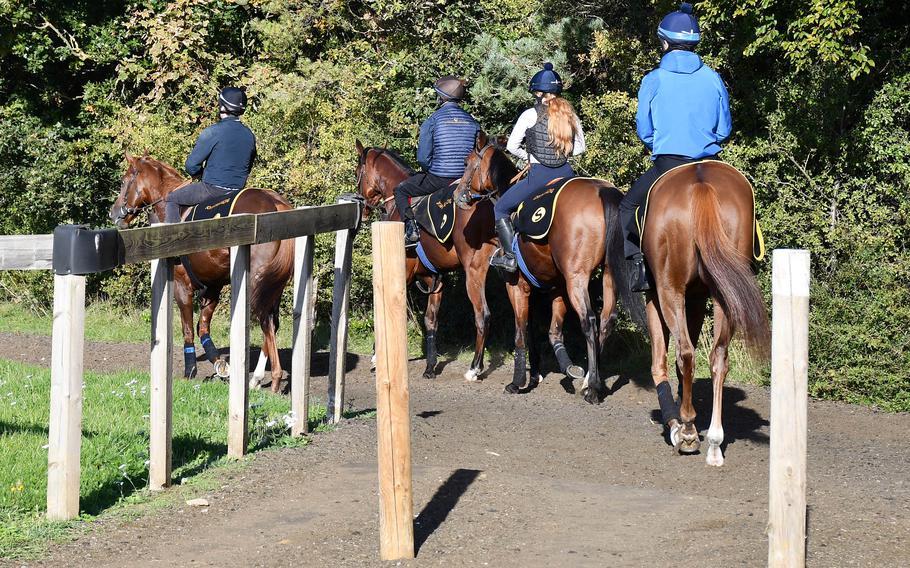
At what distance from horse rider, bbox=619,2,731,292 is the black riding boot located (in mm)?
2723

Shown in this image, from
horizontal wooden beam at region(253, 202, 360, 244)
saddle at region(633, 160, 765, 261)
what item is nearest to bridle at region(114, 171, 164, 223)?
horizontal wooden beam at region(253, 202, 360, 244)

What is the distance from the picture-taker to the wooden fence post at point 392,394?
5332mm

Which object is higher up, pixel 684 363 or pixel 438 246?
pixel 438 246

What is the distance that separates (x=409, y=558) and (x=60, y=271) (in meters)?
2.31

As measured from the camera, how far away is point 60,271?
584 centimetres

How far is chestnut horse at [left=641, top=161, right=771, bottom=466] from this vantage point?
7617 millimetres

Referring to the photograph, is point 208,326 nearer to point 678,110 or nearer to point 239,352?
point 239,352

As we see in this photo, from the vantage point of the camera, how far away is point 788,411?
480 centimetres

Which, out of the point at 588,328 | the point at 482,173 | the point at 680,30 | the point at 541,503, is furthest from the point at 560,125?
the point at 541,503

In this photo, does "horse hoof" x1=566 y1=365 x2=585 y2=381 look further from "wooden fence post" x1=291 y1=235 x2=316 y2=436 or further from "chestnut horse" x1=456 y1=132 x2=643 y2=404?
"wooden fence post" x1=291 y1=235 x2=316 y2=436

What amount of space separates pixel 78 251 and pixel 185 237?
3.33 ft

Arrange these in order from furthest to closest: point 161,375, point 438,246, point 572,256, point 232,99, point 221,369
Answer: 1. point 438,246
2. point 221,369
3. point 232,99
4. point 572,256
5. point 161,375

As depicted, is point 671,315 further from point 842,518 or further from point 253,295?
point 253,295

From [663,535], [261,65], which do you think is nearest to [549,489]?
[663,535]
